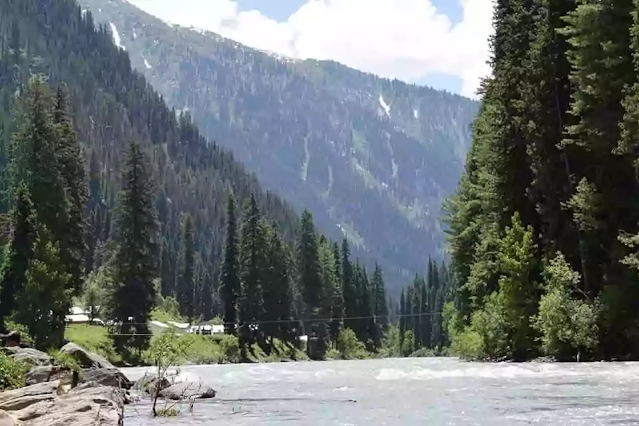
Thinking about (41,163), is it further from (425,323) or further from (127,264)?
(425,323)

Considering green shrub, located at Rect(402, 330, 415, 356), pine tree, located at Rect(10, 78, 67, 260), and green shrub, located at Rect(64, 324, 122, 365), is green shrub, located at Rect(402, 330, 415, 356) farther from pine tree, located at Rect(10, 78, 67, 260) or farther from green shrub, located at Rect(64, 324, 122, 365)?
pine tree, located at Rect(10, 78, 67, 260)

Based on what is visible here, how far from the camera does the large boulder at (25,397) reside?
1802cm

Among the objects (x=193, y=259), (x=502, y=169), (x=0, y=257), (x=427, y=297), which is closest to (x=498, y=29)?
(x=502, y=169)

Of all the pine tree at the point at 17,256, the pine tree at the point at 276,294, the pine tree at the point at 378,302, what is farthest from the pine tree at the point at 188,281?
the pine tree at the point at 17,256

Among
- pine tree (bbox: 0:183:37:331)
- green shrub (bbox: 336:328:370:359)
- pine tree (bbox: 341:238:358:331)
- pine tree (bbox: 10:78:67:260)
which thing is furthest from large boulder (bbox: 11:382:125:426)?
pine tree (bbox: 341:238:358:331)

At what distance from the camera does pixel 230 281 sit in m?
107

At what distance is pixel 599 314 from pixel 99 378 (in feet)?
72.8

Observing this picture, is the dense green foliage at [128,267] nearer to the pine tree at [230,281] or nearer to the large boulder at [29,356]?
the pine tree at [230,281]

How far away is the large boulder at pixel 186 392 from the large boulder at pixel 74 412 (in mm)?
6996

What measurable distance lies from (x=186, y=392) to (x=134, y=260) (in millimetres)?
53177

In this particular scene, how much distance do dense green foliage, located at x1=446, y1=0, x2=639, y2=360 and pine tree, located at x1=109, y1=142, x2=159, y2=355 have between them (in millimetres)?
33452

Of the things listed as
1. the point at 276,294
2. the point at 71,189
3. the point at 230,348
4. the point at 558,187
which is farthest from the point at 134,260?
the point at 558,187

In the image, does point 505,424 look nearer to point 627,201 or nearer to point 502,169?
point 627,201

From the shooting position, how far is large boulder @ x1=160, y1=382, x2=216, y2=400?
1077 inches
